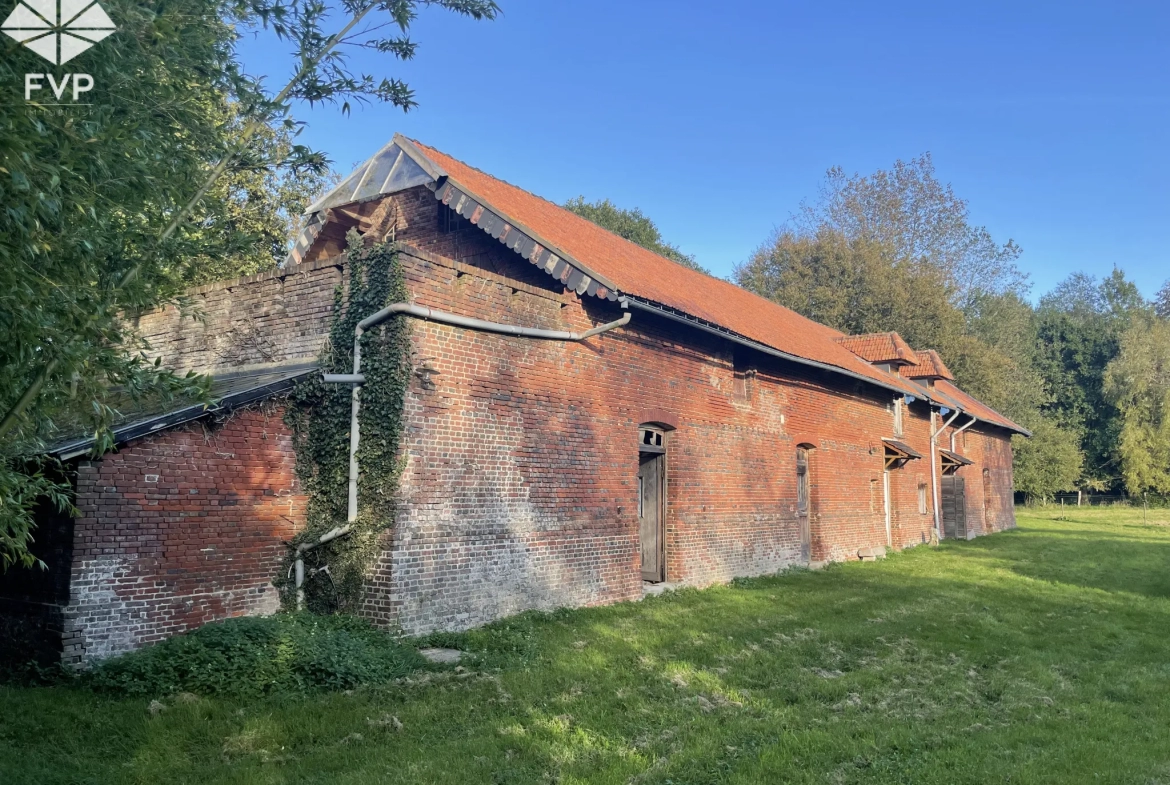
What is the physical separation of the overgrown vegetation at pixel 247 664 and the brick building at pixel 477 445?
0.66 m

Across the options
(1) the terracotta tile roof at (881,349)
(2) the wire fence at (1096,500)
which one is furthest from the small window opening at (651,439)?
(2) the wire fence at (1096,500)

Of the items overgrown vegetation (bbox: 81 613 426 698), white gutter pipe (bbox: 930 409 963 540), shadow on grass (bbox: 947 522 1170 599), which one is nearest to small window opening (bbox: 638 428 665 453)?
overgrown vegetation (bbox: 81 613 426 698)

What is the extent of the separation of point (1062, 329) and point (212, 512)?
2254 inches

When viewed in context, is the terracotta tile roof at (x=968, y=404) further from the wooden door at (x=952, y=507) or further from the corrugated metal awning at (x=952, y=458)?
the wooden door at (x=952, y=507)

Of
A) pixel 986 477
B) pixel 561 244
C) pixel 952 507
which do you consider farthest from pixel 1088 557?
pixel 561 244

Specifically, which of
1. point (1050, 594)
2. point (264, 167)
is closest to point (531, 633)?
point (264, 167)

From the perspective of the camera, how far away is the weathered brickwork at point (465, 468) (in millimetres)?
7398

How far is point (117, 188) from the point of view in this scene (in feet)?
13.4

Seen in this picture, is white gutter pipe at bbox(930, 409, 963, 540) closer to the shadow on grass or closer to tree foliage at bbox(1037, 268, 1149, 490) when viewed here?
the shadow on grass

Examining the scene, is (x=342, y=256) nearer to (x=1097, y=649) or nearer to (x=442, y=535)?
(x=442, y=535)

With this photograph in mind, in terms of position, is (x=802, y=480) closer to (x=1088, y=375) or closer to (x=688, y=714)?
(x=688, y=714)

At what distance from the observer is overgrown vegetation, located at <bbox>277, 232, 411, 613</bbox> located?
8.50 m

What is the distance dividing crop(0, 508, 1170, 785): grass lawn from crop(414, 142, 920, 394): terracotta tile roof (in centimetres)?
479

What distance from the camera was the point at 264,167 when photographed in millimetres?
6062
